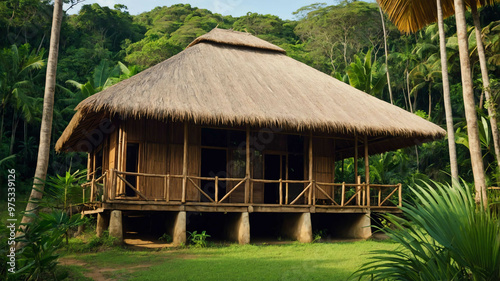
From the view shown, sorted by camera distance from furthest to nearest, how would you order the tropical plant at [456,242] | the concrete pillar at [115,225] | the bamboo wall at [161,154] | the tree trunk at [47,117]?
the bamboo wall at [161,154], the concrete pillar at [115,225], the tree trunk at [47,117], the tropical plant at [456,242]

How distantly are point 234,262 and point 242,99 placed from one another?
14.2ft

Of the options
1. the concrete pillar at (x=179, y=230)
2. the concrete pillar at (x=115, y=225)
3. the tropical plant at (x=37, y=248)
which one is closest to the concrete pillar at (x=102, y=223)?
the concrete pillar at (x=115, y=225)

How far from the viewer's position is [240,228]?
1133 centimetres

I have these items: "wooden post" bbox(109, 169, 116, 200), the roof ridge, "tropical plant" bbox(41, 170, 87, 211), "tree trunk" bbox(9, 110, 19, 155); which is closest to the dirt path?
"wooden post" bbox(109, 169, 116, 200)

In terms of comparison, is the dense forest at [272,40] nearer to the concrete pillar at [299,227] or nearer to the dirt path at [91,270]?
the concrete pillar at [299,227]

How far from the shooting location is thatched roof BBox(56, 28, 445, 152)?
35.2 feet

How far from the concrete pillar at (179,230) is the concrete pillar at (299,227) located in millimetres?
2870

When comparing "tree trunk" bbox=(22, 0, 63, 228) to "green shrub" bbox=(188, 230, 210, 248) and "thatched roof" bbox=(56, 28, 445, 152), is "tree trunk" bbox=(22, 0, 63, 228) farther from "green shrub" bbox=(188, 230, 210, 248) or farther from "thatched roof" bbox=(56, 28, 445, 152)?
"green shrub" bbox=(188, 230, 210, 248)

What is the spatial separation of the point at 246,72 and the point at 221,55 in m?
1.14

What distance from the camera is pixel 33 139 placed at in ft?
90.6

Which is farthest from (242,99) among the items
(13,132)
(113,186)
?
(13,132)

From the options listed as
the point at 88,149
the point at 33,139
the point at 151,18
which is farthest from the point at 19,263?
the point at 151,18

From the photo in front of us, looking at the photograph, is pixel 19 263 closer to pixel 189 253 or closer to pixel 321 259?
pixel 189 253

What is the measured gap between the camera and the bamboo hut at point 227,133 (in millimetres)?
10836
